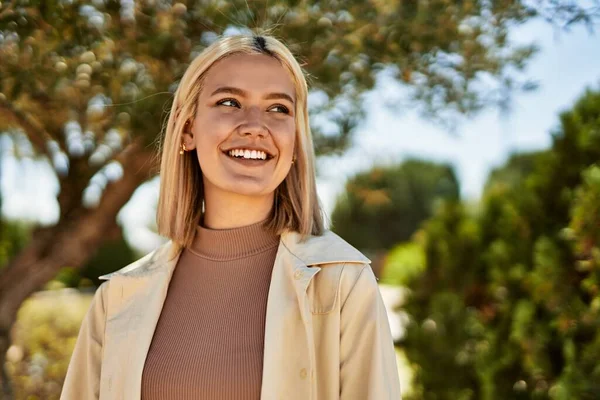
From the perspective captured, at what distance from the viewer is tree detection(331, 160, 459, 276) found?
27.0 meters

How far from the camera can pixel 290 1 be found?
9.76 feet

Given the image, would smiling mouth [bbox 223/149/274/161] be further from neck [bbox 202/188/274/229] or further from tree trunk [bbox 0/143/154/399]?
tree trunk [bbox 0/143/154/399]

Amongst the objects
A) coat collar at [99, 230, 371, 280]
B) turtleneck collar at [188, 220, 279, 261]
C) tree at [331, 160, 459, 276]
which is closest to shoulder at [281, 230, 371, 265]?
coat collar at [99, 230, 371, 280]

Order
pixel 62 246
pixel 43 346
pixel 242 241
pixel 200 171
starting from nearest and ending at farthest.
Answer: pixel 242 241 < pixel 200 171 < pixel 62 246 < pixel 43 346

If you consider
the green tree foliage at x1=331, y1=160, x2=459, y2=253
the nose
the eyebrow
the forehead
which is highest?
the green tree foliage at x1=331, y1=160, x2=459, y2=253

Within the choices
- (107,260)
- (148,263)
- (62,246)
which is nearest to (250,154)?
(148,263)

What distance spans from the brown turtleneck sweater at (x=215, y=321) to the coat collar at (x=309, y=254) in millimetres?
85

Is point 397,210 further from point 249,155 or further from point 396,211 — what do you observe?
point 249,155

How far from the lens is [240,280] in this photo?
2.43 meters

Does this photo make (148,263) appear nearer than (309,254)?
No

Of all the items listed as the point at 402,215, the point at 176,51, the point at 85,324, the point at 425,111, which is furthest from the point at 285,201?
the point at 402,215

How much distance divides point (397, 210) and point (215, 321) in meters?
26.6

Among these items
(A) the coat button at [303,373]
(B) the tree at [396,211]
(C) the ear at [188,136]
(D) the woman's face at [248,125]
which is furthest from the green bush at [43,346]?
(B) the tree at [396,211]

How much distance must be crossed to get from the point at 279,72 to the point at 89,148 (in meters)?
2.36
